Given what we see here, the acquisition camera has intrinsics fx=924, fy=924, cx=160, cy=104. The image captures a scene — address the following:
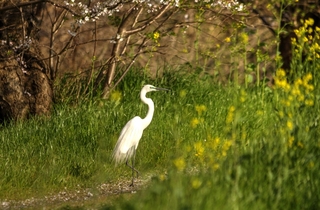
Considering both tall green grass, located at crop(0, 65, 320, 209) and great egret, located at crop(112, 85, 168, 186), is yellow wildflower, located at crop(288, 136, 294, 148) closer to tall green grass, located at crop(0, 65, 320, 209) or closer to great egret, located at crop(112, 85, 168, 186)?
tall green grass, located at crop(0, 65, 320, 209)

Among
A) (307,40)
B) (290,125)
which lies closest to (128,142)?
(307,40)

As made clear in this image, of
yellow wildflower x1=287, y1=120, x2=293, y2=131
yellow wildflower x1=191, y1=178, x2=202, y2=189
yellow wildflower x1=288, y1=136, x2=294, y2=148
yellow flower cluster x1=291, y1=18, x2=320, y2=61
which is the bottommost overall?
yellow wildflower x1=191, y1=178, x2=202, y2=189

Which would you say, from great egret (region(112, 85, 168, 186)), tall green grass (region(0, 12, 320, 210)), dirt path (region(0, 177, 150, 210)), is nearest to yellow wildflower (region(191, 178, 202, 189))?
tall green grass (region(0, 12, 320, 210))

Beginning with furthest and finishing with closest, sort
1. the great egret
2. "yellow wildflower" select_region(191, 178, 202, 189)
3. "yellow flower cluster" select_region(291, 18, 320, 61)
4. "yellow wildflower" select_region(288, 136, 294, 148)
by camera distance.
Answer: "yellow flower cluster" select_region(291, 18, 320, 61) < the great egret < "yellow wildflower" select_region(288, 136, 294, 148) < "yellow wildflower" select_region(191, 178, 202, 189)

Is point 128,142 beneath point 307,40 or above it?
beneath

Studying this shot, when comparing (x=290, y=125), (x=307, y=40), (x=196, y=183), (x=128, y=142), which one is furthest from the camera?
(x=307, y=40)

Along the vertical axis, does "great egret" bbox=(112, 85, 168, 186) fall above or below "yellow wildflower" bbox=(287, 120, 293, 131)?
below

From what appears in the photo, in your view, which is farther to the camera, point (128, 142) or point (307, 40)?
point (307, 40)

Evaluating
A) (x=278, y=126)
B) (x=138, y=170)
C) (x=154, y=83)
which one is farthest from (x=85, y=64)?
(x=278, y=126)

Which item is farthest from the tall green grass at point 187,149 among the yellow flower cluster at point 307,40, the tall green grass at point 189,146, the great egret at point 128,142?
the yellow flower cluster at point 307,40

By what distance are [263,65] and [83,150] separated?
4725mm

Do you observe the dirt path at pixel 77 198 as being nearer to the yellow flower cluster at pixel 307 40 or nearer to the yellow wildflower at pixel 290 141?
the yellow wildflower at pixel 290 141

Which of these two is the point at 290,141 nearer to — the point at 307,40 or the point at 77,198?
the point at 77,198

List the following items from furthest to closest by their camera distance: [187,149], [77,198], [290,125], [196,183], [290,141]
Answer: [77,198] < [290,141] < [290,125] < [187,149] < [196,183]
